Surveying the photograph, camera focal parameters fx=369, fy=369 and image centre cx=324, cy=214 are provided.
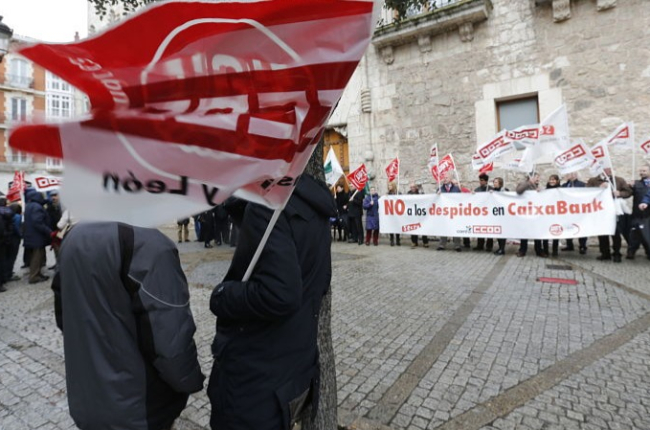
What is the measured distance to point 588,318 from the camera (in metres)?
4.50

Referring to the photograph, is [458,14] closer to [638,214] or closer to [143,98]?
[638,214]

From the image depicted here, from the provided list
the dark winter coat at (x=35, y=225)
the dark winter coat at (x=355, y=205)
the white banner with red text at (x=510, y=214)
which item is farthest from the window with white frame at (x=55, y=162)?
the dark winter coat at (x=355, y=205)

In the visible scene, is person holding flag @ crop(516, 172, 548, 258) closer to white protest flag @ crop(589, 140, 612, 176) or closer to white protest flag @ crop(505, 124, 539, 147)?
white protest flag @ crop(505, 124, 539, 147)

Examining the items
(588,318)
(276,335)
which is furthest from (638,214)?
(276,335)

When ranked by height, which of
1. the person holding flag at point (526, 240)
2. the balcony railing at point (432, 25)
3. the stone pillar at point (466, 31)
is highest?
the balcony railing at point (432, 25)

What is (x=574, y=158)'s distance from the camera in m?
8.39

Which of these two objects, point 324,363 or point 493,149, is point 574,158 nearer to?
point 493,149

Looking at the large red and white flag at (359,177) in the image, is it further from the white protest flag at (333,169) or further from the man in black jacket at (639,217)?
the man in black jacket at (639,217)

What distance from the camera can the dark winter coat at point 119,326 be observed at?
4.99 feet

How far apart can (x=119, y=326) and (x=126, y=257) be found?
30 cm

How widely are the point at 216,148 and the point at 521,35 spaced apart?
13.2 metres

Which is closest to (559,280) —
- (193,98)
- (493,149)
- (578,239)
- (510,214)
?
(510,214)

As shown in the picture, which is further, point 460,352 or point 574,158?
point 574,158

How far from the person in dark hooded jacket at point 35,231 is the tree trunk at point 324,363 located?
292 inches
